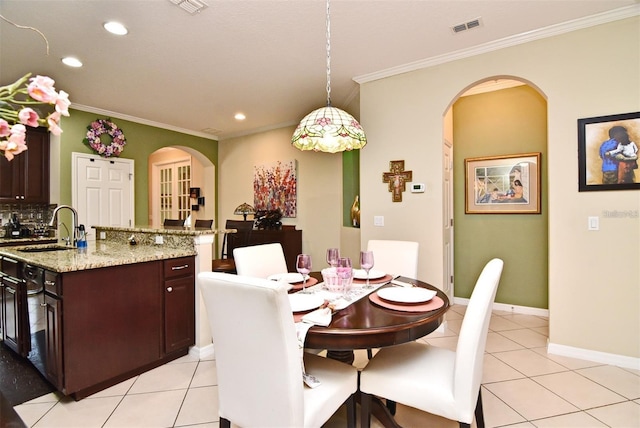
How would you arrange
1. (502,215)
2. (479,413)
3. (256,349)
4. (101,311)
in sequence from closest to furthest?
(256,349), (479,413), (101,311), (502,215)

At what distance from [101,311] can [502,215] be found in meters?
4.03

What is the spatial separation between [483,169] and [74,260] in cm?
Answer: 409

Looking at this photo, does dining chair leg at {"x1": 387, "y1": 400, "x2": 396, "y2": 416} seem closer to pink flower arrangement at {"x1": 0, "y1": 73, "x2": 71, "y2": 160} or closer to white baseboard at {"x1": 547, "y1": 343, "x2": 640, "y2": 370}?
white baseboard at {"x1": 547, "y1": 343, "x2": 640, "y2": 370}

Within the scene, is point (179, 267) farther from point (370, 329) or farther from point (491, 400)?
point (491, 400)

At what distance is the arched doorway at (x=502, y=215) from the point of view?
3680 millimetres

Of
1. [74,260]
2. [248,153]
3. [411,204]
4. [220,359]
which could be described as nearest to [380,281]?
[220,359]

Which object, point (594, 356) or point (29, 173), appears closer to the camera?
point (594, 356)

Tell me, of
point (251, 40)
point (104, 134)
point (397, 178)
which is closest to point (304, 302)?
point (397, 178)

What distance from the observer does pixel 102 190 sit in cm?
480

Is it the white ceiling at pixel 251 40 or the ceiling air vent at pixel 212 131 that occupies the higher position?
the ceiling air vent at pixel 212 131

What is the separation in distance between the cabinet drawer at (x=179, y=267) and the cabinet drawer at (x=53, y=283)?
Answer: 2.24 ft

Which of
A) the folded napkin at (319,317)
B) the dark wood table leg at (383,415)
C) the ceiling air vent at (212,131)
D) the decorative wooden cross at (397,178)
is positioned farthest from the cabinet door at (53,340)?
the ceiling air vent at (212,131)

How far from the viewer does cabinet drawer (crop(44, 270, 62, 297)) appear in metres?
2.07

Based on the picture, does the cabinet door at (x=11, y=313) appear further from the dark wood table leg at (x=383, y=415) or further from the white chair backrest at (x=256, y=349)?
the dark wood table leg at (x=383, y=415)
